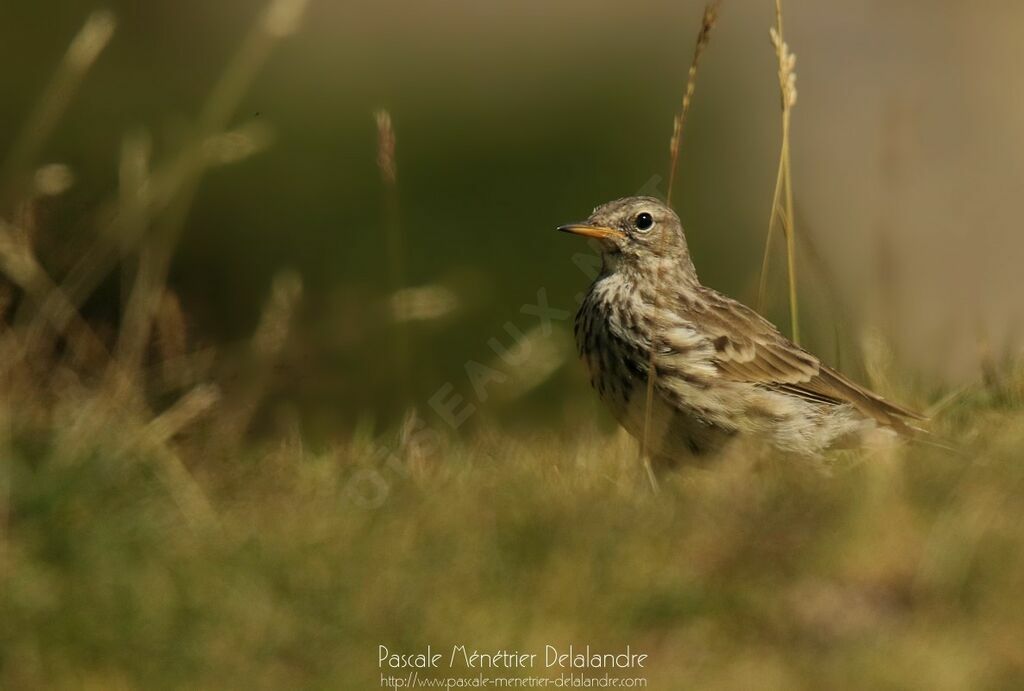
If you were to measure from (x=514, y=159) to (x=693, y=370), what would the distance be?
927 cm

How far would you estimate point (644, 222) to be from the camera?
7.70 metres

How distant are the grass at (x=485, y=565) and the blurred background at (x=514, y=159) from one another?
6532 mm

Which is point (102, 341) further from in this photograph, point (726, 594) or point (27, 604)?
point (726, 594)

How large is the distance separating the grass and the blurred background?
653 cm

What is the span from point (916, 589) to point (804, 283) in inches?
112

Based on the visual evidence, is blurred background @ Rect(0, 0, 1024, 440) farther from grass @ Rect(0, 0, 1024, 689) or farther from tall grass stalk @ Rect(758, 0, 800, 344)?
grass @ Rect(0, 0, 1024, 689)

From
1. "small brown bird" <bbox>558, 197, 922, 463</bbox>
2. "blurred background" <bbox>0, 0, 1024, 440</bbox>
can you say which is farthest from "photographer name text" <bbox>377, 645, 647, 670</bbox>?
"blurred background" <bbox>0, 0, 1024, 440</bbox>

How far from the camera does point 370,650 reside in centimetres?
468

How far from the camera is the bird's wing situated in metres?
6.97

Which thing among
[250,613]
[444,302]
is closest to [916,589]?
[250,613]
